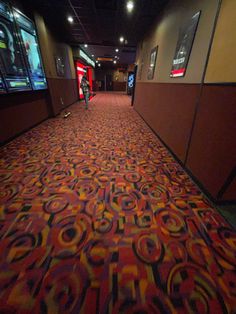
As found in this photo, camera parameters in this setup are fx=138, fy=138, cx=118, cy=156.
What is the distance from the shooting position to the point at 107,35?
19.1 feet

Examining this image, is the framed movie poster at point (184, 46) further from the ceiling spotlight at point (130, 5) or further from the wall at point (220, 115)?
the ceiling spotlight at point (130, 5)

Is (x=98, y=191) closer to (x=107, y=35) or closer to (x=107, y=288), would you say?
(x=107, y=288)

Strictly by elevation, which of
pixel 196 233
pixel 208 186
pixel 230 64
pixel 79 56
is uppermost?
pixel 79 56

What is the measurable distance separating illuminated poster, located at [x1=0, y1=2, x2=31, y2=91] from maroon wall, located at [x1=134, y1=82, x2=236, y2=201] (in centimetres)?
330

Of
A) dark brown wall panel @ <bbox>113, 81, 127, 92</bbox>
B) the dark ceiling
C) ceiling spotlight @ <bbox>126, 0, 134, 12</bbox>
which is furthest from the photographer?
dark brown wall panel @ <bbox>113, 81, 127, 92</bbox>

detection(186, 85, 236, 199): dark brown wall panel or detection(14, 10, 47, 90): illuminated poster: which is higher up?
detection(14, 10, 47, 90): illuminated poster

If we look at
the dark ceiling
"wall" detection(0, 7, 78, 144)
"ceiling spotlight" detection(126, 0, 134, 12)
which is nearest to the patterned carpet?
"wall" detection(0, 7, 78, 144)

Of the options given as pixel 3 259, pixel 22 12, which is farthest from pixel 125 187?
pixel 22 12

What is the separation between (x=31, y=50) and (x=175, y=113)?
4040 mm

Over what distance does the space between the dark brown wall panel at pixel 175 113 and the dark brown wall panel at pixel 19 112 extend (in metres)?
3.39

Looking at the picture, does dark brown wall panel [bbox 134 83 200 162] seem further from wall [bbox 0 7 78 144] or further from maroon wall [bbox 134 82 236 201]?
wall [bbox 0 7 78 144]

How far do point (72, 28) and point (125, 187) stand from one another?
6.48 meters

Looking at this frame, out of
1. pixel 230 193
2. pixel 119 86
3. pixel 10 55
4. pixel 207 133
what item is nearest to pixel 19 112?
pixel 10 55

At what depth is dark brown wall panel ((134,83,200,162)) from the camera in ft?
6.84
